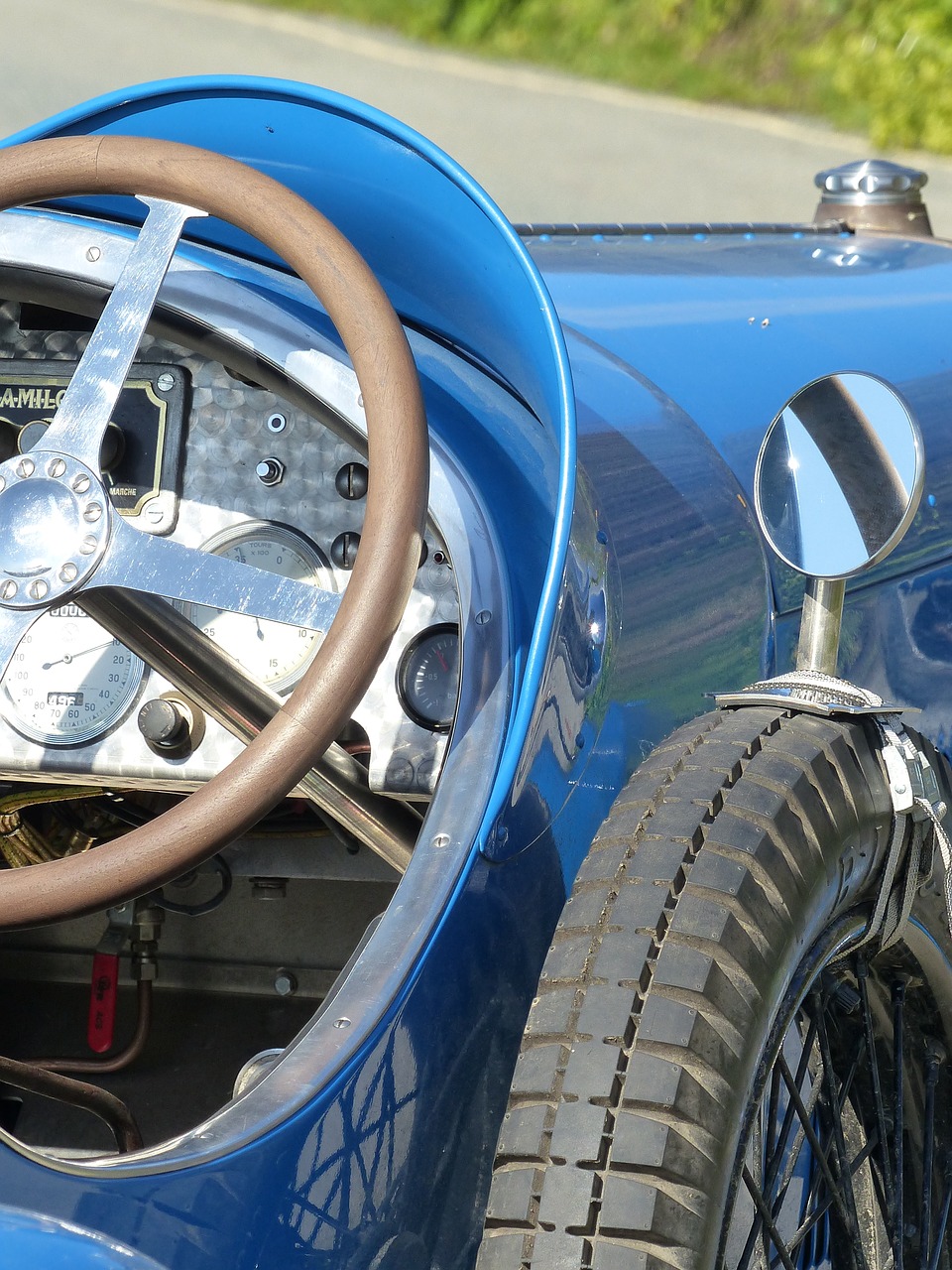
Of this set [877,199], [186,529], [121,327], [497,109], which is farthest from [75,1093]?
[497,109]

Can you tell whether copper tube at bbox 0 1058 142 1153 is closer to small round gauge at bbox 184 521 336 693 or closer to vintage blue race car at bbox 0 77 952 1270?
vintage blue race car at bbox 0 77 952 1270

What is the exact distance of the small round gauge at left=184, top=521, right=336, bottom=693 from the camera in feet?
6.41

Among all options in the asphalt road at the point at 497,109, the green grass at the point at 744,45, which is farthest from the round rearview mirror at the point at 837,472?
the green grass at the point at 744,45

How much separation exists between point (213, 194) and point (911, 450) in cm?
76

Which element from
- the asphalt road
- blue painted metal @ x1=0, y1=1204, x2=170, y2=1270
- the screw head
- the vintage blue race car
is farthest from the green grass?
blue painted metal @ x1=0, y1=1204, x2=170, y2=1270

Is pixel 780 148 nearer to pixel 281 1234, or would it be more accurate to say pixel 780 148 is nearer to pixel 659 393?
pixel 659 393

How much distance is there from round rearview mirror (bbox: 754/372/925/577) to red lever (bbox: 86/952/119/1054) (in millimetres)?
1357

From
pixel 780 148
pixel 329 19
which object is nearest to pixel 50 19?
pixel 329 19

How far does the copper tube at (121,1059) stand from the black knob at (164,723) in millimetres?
649

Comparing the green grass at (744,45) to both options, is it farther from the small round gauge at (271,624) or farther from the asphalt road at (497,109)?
the small round gauge at (271,624)

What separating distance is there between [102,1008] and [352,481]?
102cm

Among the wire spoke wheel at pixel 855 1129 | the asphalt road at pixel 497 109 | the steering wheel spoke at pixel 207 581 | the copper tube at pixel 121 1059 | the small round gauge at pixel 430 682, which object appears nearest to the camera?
the steering wheel spoke at pixel 207 581

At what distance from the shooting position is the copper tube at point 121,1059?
2357 mm

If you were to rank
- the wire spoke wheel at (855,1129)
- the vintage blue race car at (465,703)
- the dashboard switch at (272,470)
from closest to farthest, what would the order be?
the vintage blue race car at (465,703), the wire spoke wheel at (855,1129), the dashboard switch at (272,470)
